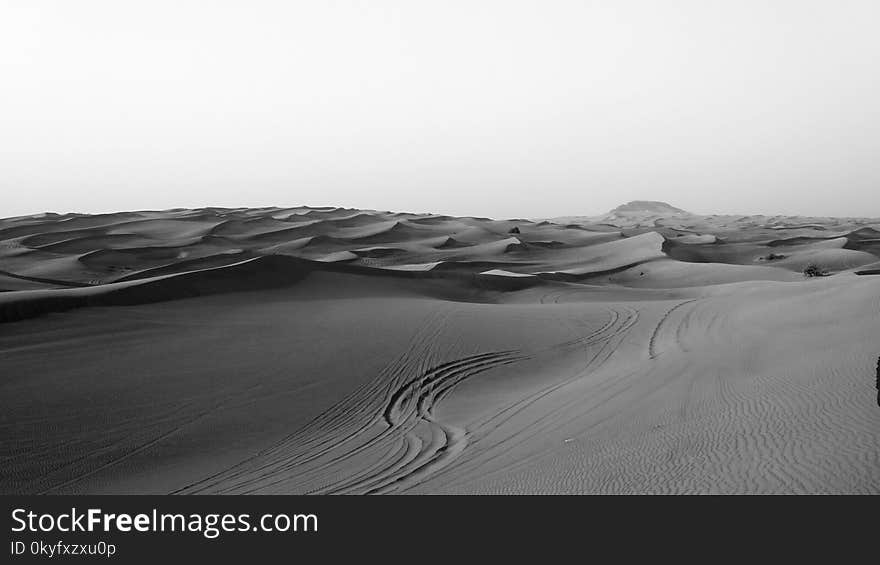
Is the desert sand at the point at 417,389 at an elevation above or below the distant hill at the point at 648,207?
below

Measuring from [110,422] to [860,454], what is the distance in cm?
638

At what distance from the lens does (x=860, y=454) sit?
13.9 feet

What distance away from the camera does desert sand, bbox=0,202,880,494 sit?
5086mm

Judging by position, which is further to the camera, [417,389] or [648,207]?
[648,207]

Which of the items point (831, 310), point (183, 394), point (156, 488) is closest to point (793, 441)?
point (156, 488)

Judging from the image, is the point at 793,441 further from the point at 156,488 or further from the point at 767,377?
the point at 156,488

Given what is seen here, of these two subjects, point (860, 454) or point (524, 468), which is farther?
point (524, 468)

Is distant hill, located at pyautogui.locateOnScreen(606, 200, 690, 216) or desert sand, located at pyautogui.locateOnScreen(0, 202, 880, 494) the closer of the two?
desert sand, located at pyautogui.locateOnScreen(0, 202, 880, 494)

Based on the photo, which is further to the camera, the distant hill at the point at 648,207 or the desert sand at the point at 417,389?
the distant hill at the point at 648,207

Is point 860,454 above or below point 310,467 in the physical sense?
above

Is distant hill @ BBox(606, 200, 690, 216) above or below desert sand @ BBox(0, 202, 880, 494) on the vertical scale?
above

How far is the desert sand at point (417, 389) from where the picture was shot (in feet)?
16.7

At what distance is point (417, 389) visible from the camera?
841 cm
